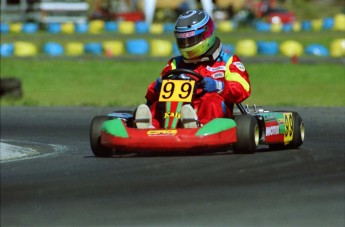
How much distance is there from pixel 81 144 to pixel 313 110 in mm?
4484

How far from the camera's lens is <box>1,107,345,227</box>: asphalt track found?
552 cm

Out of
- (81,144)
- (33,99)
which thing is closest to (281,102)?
(33,99)

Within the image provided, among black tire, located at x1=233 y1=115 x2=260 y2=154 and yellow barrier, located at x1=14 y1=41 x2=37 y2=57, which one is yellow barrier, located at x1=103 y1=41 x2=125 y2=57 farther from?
black tire, located at x1=233 y1=115 x2=260 y2=154

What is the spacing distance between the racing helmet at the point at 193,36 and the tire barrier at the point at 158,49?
1537 cm

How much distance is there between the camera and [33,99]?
17.0 m

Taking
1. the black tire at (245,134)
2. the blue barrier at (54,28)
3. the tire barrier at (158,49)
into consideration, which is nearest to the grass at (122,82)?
the tire barrier at (158,49)

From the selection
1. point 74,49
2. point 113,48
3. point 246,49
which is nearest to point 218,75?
point 246,49

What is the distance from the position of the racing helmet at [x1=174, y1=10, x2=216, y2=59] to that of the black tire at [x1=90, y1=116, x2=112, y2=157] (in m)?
0.88

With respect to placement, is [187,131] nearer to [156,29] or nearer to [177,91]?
[177,91]

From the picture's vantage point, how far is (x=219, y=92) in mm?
8211

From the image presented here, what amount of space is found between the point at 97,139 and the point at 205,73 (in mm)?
1042

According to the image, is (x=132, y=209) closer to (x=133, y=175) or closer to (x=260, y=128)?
(x=133, y=175)

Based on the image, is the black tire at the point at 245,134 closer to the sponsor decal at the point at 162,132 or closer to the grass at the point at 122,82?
the sponsor decal at the point at 162,132

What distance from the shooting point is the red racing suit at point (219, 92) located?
8.06 m
